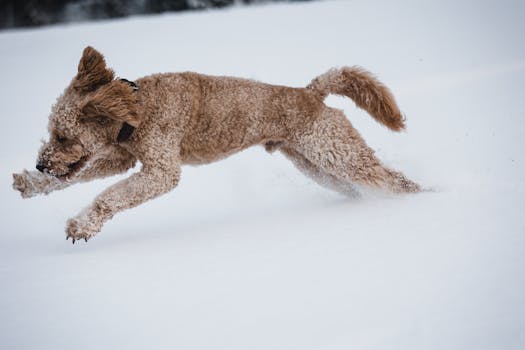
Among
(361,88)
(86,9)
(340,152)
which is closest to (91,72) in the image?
(340,152)

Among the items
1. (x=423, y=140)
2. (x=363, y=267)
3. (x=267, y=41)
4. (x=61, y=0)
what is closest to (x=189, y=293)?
(x=363, y=267)

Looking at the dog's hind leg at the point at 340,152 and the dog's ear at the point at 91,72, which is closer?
the dog's ear at the point at 91,72

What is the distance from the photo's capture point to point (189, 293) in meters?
2.93

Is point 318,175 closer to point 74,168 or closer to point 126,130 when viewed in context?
point 126,130

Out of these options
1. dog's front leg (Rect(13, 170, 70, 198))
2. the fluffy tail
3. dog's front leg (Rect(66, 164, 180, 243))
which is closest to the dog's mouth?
dog's front leg (Rect(13, 170, 70, 198))

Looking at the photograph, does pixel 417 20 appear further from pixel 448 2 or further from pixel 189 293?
pixel 189 293

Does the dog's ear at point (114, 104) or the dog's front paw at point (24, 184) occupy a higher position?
the dog's ear at point (114, 104)

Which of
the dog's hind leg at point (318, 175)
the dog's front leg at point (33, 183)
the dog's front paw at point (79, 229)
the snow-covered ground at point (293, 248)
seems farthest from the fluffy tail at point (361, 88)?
the dog's front leg at point (33, 183)

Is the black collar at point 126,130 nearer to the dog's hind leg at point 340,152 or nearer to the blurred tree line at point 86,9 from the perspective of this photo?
the dog's hind leg at point 340,152

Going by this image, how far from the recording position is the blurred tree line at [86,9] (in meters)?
13.6

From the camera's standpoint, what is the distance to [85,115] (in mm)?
3537

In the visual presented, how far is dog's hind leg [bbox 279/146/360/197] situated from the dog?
0.03ft

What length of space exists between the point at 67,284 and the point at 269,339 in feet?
4.68

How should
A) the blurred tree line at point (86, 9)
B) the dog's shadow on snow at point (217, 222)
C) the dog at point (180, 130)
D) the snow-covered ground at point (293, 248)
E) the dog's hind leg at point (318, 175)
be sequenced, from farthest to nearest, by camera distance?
the blurred tree line at point (86, 9) < the dog's hind leg at point (318, 175) < the dog's shadow on snow at point (217, 222) < the dog at point (180, 130) < the snow-covered ground at point (293, 248)
